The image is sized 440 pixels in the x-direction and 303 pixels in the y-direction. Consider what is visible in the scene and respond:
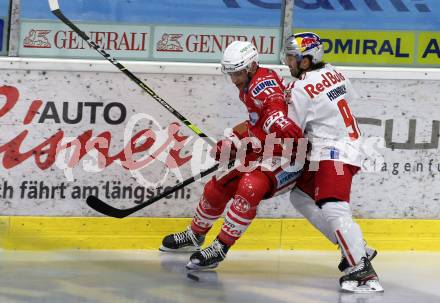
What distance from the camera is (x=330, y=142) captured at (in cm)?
561

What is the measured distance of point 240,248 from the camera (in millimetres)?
6371

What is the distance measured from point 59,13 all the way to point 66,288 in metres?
1.56

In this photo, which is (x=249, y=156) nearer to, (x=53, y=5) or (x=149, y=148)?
(x=149, y=148)

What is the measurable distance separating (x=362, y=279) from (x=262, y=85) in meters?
1.02

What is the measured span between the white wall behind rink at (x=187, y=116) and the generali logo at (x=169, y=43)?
0.16 meters

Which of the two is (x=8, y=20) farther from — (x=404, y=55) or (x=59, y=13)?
(x=404, y=55)

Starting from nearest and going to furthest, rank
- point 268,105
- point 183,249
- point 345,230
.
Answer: point 345,230
point 268,105
point 183,249

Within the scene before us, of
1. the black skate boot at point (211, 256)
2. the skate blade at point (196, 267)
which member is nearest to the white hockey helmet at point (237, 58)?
the black skate boot at point (211, 256)

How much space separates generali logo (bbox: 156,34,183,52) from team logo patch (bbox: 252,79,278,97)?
0.92m

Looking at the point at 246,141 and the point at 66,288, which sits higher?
the point at 246,141

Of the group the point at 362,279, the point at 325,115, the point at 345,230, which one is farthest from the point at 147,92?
the point at 362,279

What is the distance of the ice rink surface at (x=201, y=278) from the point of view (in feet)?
17.3

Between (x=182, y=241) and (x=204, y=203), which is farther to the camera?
(x=182, y=241)

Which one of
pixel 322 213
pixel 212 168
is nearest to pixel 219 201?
pixel 212 168
